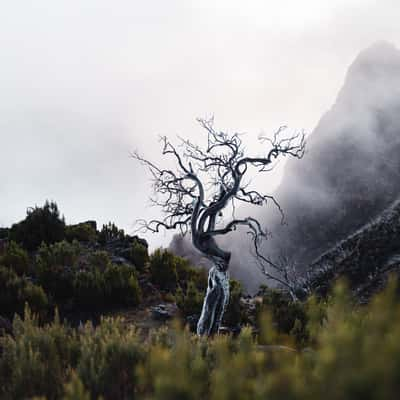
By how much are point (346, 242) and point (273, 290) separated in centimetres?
2548

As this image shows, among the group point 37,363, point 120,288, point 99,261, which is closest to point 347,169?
point 99,261

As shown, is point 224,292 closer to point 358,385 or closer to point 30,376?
point 30,376

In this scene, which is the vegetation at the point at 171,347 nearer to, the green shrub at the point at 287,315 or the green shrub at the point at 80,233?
the green shrub at the point at 287,315

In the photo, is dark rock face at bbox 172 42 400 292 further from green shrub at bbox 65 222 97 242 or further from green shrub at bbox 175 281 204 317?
green shrub at bbox 175 281 204 317

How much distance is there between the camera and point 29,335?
568cm

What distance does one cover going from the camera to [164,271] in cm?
1476

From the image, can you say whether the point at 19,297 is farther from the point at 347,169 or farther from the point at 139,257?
the point at 347,169

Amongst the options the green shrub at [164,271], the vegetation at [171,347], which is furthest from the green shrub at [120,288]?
the green shrub at [164,271]

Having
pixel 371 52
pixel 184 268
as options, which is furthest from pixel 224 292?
pixel 371 52

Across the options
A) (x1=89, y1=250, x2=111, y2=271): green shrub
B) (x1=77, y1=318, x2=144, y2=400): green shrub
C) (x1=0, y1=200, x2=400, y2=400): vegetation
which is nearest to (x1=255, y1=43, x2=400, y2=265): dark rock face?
(x1=89, y1=250, x2=111, y2=271): green shrub

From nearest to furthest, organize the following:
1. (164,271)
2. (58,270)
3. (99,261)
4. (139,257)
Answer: (58,270) → (99,261) → (164,271) → (139,257)

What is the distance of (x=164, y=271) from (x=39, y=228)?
4.42m

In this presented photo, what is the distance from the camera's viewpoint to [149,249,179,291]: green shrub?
14633mm

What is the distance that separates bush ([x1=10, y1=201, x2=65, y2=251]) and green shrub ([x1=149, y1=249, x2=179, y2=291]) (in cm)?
352
